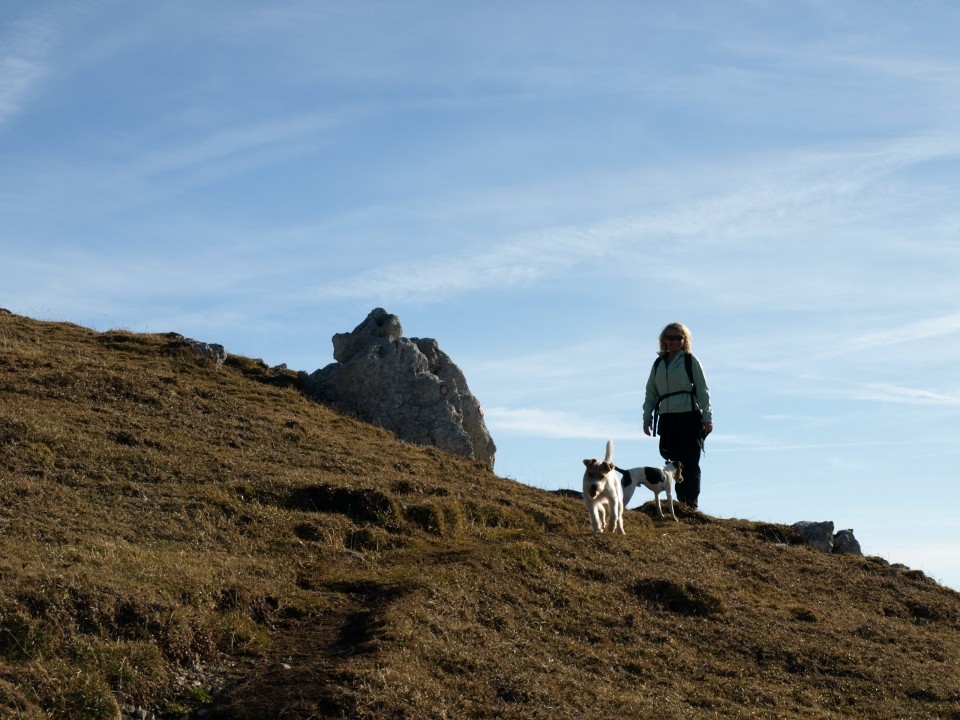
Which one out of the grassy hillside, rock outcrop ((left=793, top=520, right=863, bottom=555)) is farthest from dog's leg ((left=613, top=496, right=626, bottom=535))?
rock outcrop ((left=793, top=520, right=863, bottom=555))

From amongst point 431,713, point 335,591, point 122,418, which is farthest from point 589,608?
point 122,418

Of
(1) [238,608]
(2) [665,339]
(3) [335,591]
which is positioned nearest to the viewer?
(1) [238,608]

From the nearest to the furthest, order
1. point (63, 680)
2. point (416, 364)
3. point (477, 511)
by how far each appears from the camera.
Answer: point (63, 680) → point (477, 511) → point (416, 364)

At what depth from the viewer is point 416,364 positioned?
27281 mm

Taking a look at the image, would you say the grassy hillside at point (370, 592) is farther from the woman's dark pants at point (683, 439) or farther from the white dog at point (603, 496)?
the woman's dark pants at point (683, 439)

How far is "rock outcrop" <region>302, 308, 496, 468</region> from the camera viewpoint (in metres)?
26.1

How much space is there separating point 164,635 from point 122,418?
32.8ft

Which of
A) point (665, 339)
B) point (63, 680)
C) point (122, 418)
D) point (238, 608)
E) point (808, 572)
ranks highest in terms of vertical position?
point (665, 339)

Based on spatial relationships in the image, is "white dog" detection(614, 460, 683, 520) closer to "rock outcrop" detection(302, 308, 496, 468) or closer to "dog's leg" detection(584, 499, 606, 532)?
"dog's leg" detection(584, 499, 606, 532)

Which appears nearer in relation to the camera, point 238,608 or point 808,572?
point 238,608

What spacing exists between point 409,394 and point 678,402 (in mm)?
7336

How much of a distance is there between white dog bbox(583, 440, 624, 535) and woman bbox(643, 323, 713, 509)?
2967mm

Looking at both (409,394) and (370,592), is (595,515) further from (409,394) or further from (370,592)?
(409,394)

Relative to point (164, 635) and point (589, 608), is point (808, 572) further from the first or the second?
point (164, 635)
